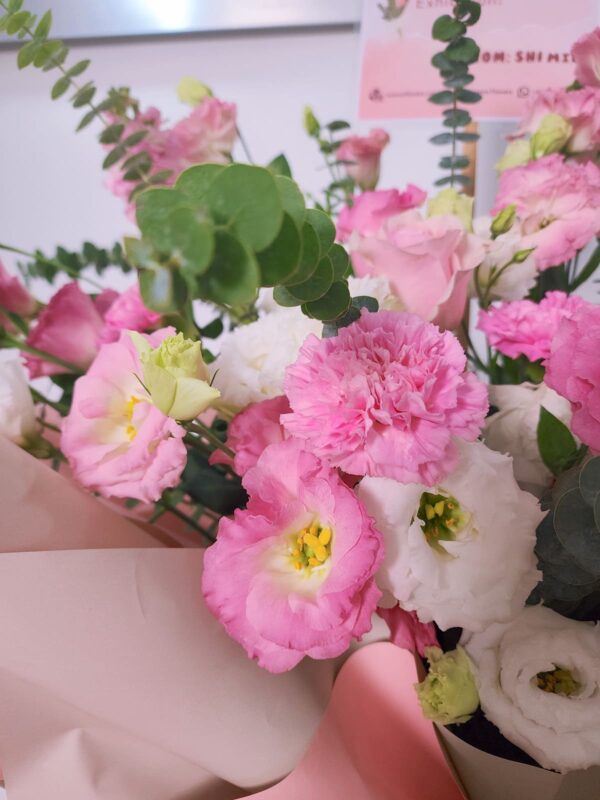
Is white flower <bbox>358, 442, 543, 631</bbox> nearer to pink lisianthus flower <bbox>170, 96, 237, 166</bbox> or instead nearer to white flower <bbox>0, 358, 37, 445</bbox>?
white flower <bbox>0, 358, 37, 445</bbox>

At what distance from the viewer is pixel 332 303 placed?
0.25 meters

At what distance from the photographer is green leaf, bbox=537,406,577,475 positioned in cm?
36

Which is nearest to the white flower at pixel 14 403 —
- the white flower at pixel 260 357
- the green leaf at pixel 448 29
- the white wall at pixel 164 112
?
the white flower at pixel 260 357

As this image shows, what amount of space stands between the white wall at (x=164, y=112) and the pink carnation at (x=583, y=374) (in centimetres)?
64

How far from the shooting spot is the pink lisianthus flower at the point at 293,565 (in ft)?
0.86

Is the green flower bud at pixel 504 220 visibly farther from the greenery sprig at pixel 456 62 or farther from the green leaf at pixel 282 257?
the green leaf at pixel 282 257

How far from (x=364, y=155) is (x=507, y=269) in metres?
0.22

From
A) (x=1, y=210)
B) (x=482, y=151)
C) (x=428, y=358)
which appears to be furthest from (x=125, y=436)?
(x=1, y=210)

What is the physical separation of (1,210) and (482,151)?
31.1 inches

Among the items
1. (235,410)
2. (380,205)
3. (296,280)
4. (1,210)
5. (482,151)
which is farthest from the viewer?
(1,210)

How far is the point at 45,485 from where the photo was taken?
0.38 meters

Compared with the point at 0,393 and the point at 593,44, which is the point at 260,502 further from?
the point at 593,44

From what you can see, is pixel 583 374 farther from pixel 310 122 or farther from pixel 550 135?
pixel 310 122

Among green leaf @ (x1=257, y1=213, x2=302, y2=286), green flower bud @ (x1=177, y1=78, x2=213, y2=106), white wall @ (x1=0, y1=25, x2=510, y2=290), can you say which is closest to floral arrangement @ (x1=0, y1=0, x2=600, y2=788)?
green leaf @ (x1=257, y1=213, x2=302, y2=286)
